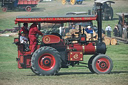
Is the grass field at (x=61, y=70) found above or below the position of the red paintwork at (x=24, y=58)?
below

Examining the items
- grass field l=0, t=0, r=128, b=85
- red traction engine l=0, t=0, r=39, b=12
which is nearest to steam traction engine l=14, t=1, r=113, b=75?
grass field l=0, t=0, r=128, b=85

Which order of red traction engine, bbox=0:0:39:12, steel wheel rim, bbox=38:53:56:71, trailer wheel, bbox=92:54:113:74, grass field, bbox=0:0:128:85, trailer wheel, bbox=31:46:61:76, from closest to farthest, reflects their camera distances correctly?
grass field, bbox=0:0:128:85 → trailer wheel, bbox=31:46:61:76 → steel wheel rim, bbox=38:53:56:71 → trailer wheel, bbox=92:54:113:74 → red traction engine, bbox=0:0:39:12

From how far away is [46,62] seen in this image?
42.5 ft

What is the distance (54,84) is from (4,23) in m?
35.1

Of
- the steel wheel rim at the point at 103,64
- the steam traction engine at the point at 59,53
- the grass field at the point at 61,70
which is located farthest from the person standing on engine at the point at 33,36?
the steel wheel rim at the point at 103,64

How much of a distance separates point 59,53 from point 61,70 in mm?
3487

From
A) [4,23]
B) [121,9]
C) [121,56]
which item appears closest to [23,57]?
[121,56]

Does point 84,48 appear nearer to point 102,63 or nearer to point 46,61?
point 102,63

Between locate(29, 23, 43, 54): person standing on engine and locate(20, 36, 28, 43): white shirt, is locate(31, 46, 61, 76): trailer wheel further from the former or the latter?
locate(20, 36, 28, 43): white shirt

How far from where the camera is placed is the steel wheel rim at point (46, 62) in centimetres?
1291

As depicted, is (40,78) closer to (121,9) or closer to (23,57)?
(23,57)

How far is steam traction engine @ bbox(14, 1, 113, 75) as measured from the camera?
1284 cm

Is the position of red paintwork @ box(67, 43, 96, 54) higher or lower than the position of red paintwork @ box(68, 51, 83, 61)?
higher

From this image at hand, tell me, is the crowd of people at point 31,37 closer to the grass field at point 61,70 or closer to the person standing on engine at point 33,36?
the person standing on engine at point 33,36
